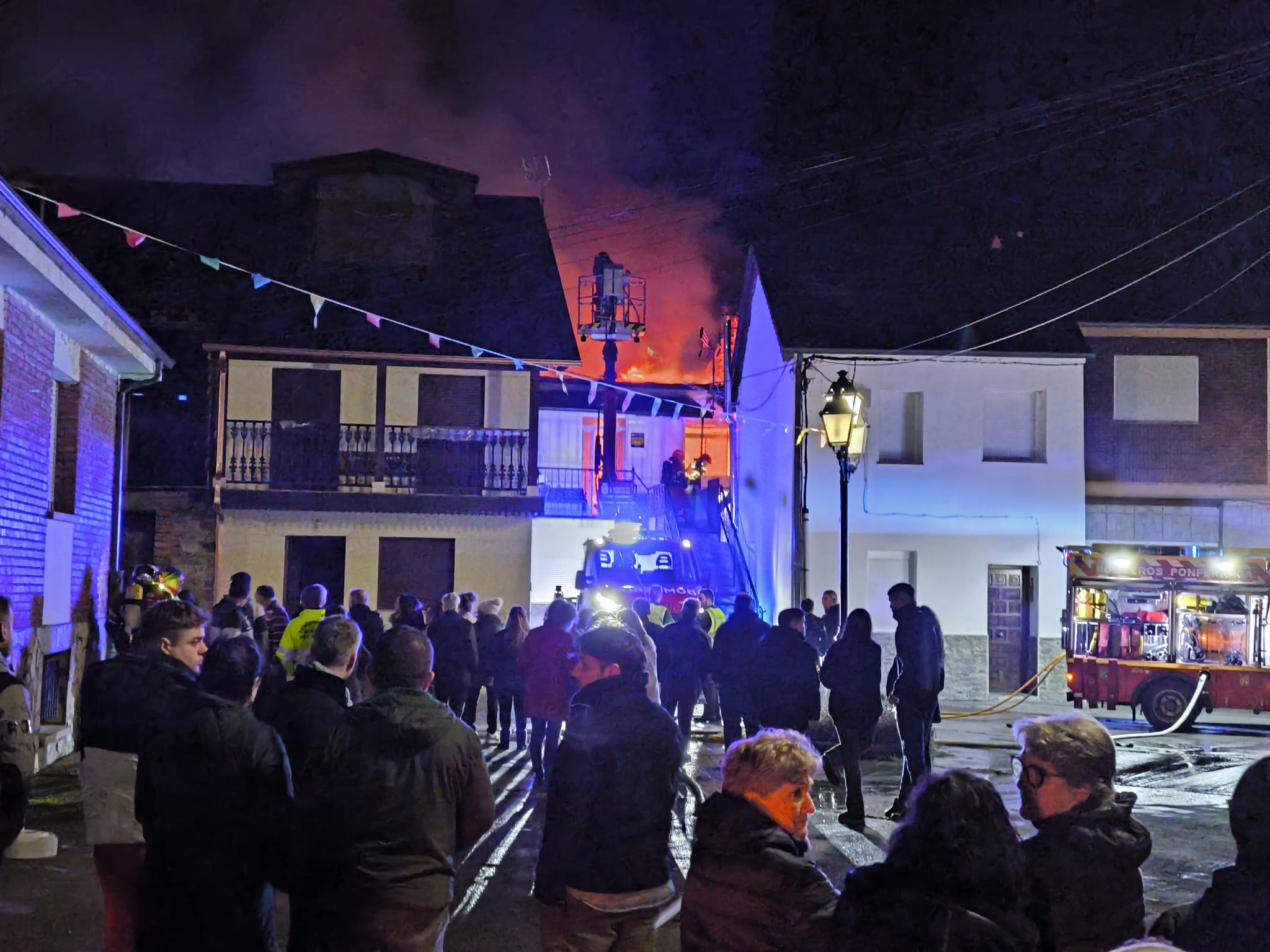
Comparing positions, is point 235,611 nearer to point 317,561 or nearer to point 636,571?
point 636,571

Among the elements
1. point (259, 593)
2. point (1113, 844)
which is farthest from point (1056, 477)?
point (1113, 844)

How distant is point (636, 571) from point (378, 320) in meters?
6.01

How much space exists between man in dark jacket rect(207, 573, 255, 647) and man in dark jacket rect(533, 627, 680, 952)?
22.6ft

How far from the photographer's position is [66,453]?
44.3 feet

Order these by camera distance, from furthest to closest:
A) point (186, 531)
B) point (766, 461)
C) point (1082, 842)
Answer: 1. point (766, 461)
2. point (186, 531)
3. point (1082, 842)

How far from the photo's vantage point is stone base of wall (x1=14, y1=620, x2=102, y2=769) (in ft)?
37.2

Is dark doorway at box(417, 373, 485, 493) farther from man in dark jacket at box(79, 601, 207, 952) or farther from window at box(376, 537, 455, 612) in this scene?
man in dark jacket at box(79, 601, 207, 952)

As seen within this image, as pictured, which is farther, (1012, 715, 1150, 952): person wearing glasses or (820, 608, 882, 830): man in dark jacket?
(820, 608, 882, 830): man in dark jacket

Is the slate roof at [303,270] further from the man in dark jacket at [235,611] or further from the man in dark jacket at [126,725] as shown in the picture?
the man in dark jacket at [126,725]

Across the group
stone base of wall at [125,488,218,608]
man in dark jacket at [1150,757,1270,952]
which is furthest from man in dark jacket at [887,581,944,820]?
stone base of wall at [125,488,218,608]

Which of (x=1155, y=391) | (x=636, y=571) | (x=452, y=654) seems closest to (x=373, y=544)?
(x=636, y=571)

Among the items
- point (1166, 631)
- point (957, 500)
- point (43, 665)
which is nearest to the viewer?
point (43, 665)

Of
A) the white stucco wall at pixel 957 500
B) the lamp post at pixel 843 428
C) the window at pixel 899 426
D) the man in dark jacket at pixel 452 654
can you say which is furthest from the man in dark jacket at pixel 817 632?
the window at pixel 899 426

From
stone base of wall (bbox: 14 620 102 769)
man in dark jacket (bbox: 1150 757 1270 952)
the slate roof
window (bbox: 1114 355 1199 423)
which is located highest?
the slate roof
